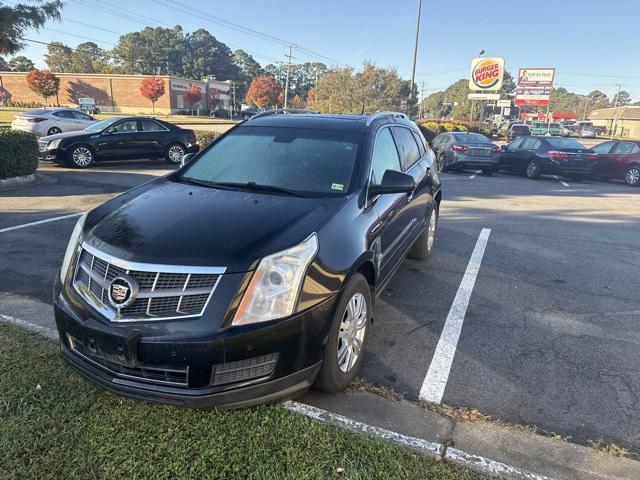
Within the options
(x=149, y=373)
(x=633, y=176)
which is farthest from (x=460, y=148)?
(x=149, y=373)

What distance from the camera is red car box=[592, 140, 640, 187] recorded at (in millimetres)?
15242

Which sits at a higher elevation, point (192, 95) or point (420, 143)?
point (192, 95)

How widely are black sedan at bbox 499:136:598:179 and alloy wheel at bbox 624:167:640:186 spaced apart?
1095 millimetres

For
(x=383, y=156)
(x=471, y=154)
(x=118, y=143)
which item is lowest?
(x=118, y=143)

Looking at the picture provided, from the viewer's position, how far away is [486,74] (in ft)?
143

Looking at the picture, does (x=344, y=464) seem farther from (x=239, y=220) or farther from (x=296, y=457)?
(x=239, y=220)

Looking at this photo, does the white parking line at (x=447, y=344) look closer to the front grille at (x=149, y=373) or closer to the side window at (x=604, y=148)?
the front grille at (x=149, y=373)

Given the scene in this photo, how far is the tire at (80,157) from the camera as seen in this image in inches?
512

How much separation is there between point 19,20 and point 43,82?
59189 mm

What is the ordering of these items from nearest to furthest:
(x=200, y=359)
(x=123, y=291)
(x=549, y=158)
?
(x=200, y=359), (x=123, y=291), (x=549, y=158)

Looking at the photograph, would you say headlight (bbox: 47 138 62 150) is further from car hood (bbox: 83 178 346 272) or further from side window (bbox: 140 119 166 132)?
car hood (bbox: 83 178 346 272)

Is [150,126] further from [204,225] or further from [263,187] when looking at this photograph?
[204,225]

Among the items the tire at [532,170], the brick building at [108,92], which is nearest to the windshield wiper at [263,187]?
the tire at [532,170]

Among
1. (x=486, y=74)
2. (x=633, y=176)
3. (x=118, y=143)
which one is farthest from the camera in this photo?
(x=486, y=74)
